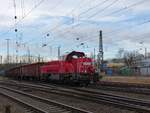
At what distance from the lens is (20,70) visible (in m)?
61.8

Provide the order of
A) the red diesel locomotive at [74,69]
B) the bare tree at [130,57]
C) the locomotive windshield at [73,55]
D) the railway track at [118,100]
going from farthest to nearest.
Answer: the bare tree at [130,57], the locomotive windshield at [73,55], the red diesel locomotive at [74,69], the railway track at [118,100]

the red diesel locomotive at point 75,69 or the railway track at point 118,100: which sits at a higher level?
the red diesel locomotive at point 75,69

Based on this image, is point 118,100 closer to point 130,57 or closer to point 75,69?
point 75,69

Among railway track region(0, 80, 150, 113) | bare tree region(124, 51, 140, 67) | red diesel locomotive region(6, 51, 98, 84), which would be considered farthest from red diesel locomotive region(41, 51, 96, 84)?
bare tree region(124, 51, 140, 67)

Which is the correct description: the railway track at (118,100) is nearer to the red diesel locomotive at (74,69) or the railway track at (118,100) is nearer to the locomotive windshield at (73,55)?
the red diesel locomotive at (74,69)

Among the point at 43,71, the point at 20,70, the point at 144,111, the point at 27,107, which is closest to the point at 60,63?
the point at 43,71

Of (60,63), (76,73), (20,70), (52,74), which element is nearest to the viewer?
(76,73)

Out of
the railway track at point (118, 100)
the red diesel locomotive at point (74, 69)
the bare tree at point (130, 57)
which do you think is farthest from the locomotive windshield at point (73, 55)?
the bare tree at point (130, 57)

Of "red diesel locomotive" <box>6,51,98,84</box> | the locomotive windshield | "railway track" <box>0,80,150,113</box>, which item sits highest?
the locomotive windshield

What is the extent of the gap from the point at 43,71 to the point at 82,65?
11.2 m

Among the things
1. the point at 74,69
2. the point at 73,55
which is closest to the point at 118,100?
the point at 74,69

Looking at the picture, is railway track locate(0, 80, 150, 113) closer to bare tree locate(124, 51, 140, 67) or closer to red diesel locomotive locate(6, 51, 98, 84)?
red diesel locomotive locate(6, 51, 98, 84)

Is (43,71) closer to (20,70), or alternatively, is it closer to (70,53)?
(70,53)

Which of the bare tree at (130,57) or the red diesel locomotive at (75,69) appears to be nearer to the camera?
the red diesel locomotive at (75,69)
